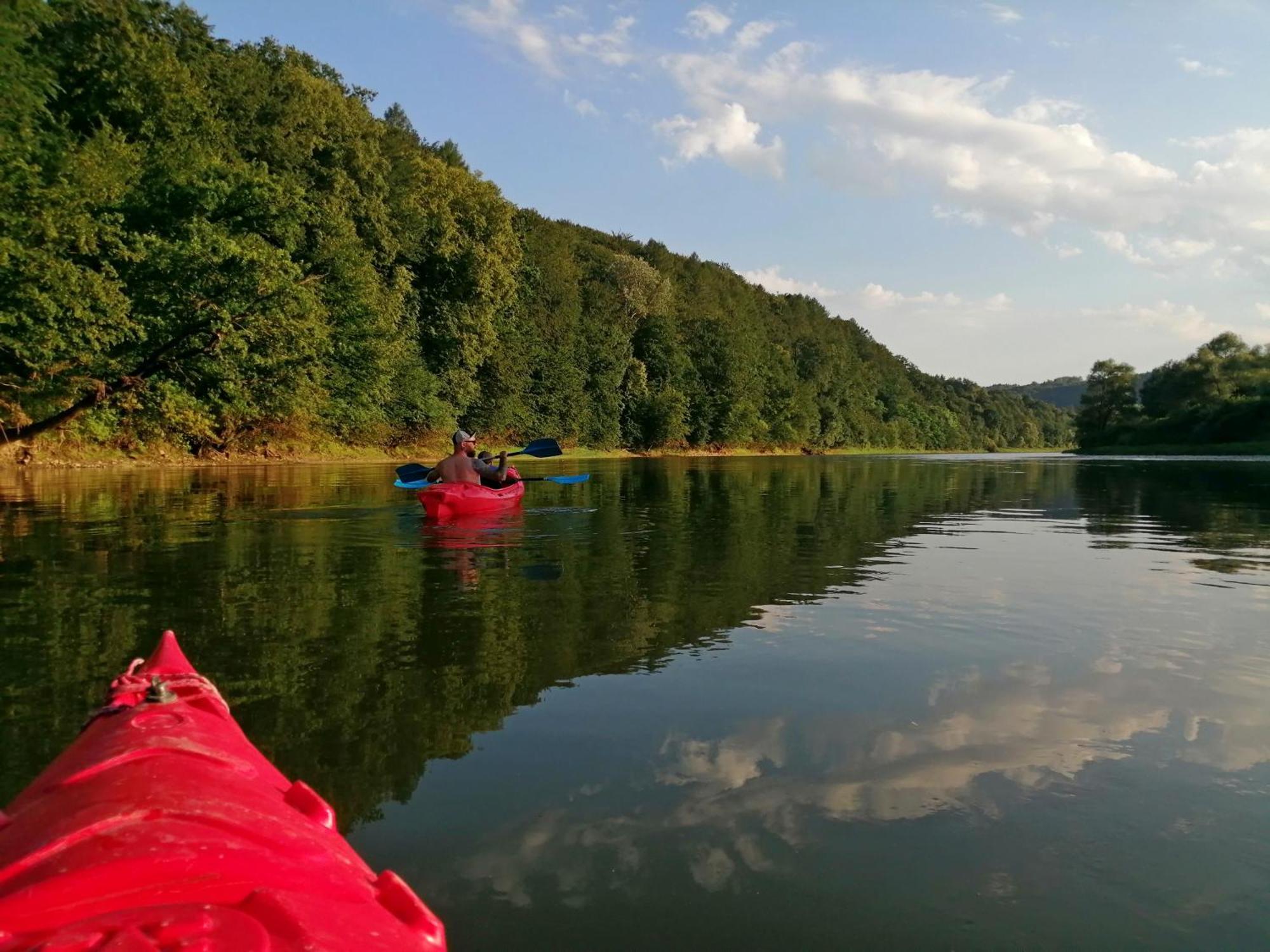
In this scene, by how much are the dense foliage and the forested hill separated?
1578 inches

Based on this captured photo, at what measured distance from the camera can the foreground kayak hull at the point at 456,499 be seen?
1652cm

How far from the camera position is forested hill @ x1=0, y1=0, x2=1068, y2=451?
79.6ft

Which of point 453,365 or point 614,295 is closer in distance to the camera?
point 453,365

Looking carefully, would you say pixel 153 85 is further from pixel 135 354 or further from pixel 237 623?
pixel 237 623

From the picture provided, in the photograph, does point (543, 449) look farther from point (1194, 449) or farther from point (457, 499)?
point (1194, 449)

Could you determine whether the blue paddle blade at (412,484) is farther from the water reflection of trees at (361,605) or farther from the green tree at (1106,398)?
the green tree at (1106,398)

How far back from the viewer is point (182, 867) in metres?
1.99

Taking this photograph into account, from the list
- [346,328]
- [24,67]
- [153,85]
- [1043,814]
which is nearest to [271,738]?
[1043,814]

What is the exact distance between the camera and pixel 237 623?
7.84m

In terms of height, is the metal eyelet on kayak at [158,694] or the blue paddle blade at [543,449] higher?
the blue paddle blade at [543,449]

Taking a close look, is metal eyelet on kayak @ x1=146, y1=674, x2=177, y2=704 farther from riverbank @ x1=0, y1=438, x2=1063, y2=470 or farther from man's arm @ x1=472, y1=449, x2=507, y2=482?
riverbank @ x1=0, y1=438, x2=1063, y2=470

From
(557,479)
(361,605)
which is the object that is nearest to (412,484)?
(557,479)

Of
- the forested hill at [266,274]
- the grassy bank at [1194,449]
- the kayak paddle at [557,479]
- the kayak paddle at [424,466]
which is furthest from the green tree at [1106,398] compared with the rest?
the kayak paddle at [424,466]

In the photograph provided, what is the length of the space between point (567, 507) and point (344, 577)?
10.2 meters
